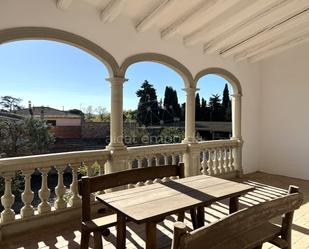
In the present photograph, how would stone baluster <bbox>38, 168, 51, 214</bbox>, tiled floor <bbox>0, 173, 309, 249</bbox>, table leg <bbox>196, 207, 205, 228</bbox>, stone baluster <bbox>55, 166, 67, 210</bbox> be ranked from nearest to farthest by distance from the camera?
table leg <bbox>196, 207, 205, 228</bbox>, tiled floor <bbox>0, 173, 309, 249</bbox>, stone baluster <bbox>38, 168, 51, 214</bbox>, stone baluster <bbox>55, 166, 67, 210</bbox>

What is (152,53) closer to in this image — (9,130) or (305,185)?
(305,185)

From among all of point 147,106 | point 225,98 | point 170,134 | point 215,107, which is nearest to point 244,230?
point 170,134

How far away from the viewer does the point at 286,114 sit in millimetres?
5945

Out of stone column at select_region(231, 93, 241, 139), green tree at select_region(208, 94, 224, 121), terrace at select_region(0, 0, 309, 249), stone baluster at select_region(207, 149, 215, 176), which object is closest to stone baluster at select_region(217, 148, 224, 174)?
terrace at select_region(0, 0, 309, 249)

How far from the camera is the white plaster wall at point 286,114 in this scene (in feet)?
18.6

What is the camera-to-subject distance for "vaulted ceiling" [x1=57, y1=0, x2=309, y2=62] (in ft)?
A: 11.5

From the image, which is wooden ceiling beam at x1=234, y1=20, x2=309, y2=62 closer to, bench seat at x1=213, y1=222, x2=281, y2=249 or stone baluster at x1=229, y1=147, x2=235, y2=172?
stone baluster at x1=229, y1=147, x2=235, y2=172

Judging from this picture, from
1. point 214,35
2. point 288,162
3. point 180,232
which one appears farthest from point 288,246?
point 288,162

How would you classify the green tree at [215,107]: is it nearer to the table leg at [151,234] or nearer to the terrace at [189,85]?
the terrace at [189,85]

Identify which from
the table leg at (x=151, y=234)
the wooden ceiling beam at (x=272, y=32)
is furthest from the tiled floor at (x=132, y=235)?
the wooden ceiling beam at (x=272, y=32)

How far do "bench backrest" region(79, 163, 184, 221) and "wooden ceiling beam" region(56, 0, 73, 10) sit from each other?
7.52 ft

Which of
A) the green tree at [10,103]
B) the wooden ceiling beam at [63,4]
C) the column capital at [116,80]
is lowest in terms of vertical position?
the column capital at [116,80]

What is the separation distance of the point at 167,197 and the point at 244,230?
669 millimetres

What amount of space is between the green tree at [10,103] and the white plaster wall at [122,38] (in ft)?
22.4
